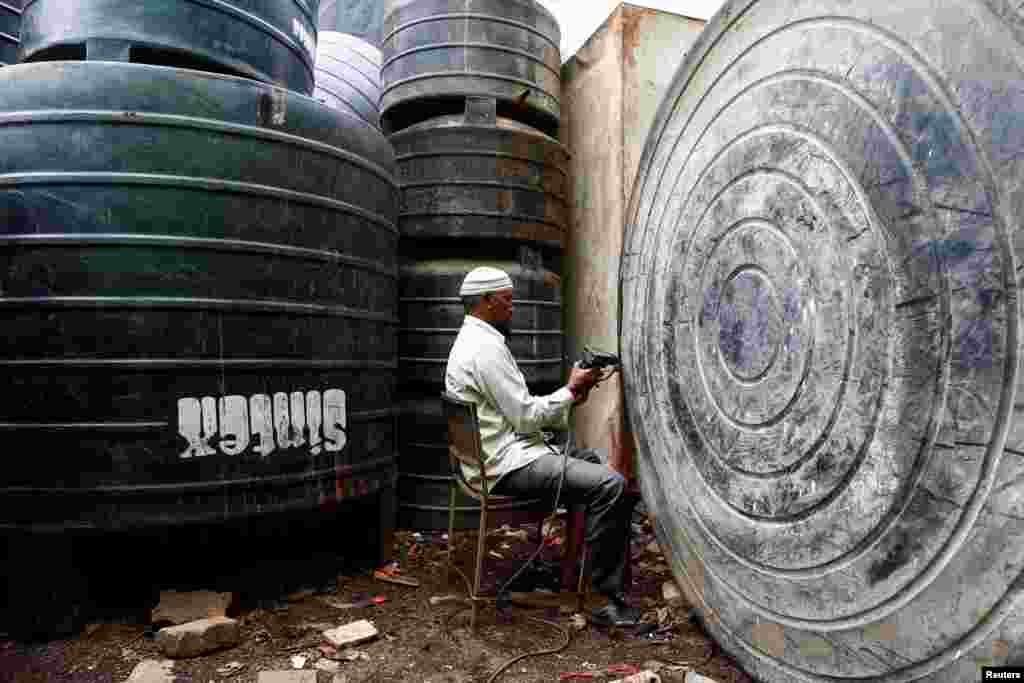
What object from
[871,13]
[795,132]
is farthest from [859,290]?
[871,13]

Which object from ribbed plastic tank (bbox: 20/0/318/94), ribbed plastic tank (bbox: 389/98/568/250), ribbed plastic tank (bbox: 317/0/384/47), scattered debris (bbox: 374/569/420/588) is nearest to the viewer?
ribbed plastic tank (bbox: 20/0/318/94)

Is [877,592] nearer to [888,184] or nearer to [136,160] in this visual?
[888,184]

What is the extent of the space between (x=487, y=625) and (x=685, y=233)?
179cm

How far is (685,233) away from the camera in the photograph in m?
2.43

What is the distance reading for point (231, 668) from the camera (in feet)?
7.09

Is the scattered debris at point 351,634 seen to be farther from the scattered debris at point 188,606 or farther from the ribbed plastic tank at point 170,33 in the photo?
the ribbed plastic tank at point 170,33

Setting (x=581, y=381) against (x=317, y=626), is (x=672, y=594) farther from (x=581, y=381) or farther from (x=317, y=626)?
(x=317, y=626)

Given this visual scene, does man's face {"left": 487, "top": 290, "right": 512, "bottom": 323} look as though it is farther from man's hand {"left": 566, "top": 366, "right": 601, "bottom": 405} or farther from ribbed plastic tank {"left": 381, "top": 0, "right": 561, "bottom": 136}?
ribbed plastic tank {"left": 381, "top": 0, "right": 561, "bottom": 136}

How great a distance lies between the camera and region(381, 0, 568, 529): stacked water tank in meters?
3.65

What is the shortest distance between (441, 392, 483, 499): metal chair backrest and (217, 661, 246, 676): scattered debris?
3.42 ft

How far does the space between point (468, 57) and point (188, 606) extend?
316 cm

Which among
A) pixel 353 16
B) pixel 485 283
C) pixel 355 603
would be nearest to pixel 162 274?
pixel 485 283

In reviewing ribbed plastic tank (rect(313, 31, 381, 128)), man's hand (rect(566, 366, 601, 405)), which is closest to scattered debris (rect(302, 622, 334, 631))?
man's hand (rect(566, 366, 601, 405))

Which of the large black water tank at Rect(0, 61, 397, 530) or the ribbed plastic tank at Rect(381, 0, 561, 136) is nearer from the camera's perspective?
the large black water tank at Rect(0, 61, 397, 530)
